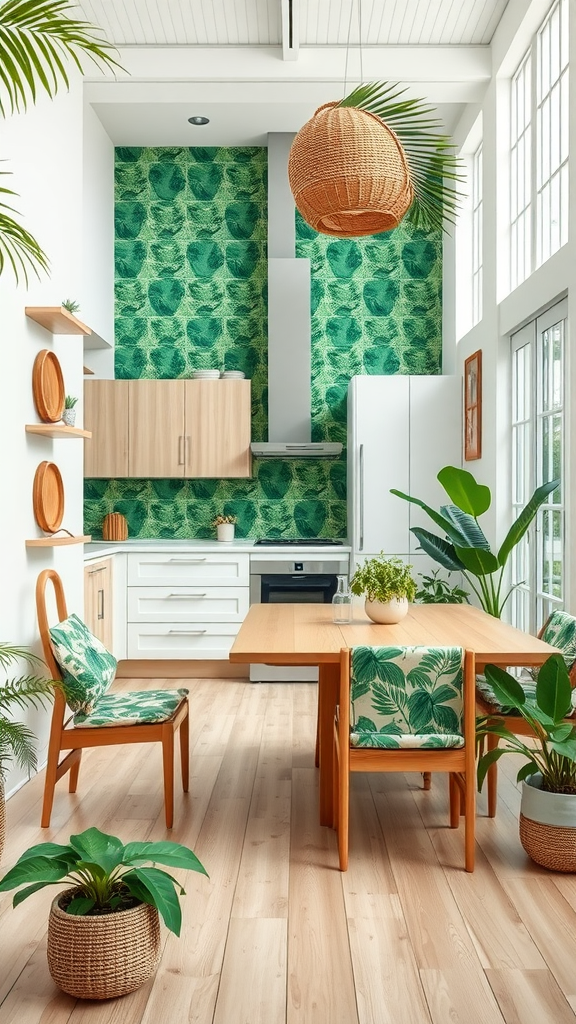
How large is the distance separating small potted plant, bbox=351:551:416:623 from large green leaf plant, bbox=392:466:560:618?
0.90 metres

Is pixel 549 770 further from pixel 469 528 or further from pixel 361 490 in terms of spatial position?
pixel 361 490

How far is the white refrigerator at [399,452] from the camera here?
596cm

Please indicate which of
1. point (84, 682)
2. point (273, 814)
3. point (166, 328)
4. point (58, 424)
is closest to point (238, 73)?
point (166, 328)

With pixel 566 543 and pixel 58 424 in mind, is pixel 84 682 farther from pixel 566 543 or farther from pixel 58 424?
pixel 566 543

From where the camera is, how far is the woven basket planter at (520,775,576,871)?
2.75 metres

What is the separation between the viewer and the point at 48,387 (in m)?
3.91

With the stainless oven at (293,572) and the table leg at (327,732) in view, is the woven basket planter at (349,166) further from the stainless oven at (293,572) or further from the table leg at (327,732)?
the stainless oven at (293,572)

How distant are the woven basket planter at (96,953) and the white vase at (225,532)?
14.5ft

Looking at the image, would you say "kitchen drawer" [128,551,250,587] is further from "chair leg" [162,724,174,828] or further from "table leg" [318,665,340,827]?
"chair leg" [162,724,174,828]

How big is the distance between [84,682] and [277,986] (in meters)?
1.37

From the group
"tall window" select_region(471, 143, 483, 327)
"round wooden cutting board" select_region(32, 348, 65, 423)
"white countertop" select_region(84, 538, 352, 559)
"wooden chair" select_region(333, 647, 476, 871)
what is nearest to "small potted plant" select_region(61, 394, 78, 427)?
"round wooden cutting board" select_region(32, 348, 65, 423)

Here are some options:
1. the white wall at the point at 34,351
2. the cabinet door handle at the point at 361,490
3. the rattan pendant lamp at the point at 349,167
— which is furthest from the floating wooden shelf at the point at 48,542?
the cabinet door handle at the point at 361,490

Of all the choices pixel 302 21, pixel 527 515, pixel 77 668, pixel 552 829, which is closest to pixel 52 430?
pixel 77 668

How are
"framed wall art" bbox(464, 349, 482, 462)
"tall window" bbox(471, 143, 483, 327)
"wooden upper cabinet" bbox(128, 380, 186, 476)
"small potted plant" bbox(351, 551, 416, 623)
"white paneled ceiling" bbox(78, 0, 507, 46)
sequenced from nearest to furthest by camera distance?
1. "small potted plant" bbox(351, 551, 416, 623)
2. "white paneled ceiling" bbox(78, 0, 507, 46)
3. "framed wall art" bbox(464, 349, 482, 462)
4. "tall window" bbox(471, 143, 483, 327)
5. "wooden upper cabinet" bbox(128, 380, 186, 476)
